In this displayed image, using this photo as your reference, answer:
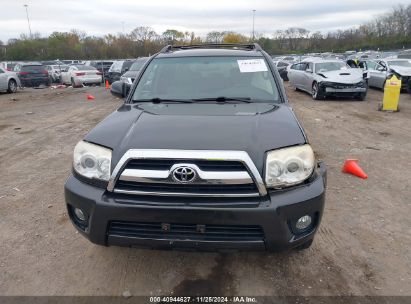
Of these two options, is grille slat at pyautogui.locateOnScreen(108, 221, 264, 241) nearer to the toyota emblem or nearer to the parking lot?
the toyota emblem

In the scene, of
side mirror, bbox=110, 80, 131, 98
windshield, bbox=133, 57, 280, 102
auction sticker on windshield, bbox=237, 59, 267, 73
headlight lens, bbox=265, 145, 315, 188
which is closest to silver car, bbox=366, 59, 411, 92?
auction sticker on windshield, bbox=237, 59, 267, 73

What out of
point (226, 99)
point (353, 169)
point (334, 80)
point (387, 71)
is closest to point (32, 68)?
point (334, 80)

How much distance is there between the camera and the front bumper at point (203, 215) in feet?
7.81

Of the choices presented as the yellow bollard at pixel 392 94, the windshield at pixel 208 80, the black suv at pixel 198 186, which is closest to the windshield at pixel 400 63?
the yellow bollard at pixel 392 94

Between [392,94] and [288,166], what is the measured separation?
986 cm

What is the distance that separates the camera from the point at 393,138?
24.8 feet

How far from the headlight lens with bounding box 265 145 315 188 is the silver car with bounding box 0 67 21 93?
746 inches

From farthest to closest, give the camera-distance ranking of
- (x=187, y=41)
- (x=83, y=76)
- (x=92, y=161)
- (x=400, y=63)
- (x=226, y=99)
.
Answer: (x=187, y=41) < (x=83, y=76) < (x=400, y=63) < (x=226, y=99) < (x=92, y=161)

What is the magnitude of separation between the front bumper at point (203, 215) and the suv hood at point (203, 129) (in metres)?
0.28

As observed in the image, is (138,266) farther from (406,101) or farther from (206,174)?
(406,101)

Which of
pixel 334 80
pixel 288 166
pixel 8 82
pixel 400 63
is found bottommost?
pixel 8 82

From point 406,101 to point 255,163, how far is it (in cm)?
1282

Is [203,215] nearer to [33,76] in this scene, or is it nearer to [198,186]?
[198,186]

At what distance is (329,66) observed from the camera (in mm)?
14188
